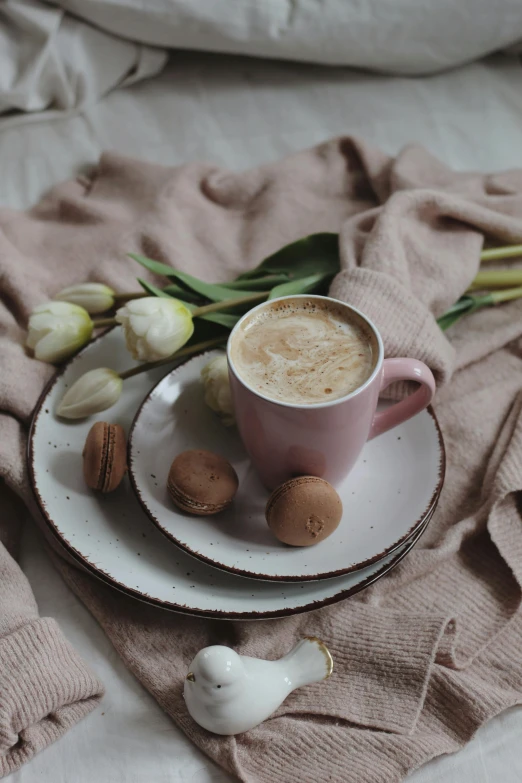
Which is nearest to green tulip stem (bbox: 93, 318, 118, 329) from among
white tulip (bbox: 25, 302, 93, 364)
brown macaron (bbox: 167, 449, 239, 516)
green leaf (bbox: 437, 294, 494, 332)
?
white tulip (bbox: 25, 302, 93, 364)

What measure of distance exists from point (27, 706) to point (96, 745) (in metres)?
0.07

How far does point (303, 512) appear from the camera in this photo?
A: 0.66 meters

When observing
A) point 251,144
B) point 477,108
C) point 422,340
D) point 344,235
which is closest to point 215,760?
point 422,340

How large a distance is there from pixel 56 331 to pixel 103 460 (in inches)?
7.9

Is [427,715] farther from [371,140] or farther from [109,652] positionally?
[371,140]

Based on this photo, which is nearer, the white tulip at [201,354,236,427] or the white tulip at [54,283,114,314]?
the white tulip at [201,354,236,427]

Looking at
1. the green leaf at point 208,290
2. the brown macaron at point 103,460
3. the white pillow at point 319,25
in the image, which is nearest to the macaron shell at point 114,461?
the brown macaron at point 103,460

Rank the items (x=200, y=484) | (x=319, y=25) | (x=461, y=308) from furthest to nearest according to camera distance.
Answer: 1. (x=319, y=25)
2. (x=461, y=308)
3. (x=200, y=484)

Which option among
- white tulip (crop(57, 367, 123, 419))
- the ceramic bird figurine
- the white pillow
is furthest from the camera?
the white pillow

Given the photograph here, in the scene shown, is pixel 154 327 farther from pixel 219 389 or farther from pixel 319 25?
pixel 319 25

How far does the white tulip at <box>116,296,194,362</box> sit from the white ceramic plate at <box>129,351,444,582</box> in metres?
0.04

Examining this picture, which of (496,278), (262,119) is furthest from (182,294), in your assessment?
(262,119)

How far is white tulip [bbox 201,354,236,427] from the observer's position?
78 cm

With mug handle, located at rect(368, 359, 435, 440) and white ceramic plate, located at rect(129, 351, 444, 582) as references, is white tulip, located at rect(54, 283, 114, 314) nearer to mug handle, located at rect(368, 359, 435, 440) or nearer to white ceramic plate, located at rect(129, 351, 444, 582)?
white ceramic plate, located at rect(129, 351, 444, 582)
